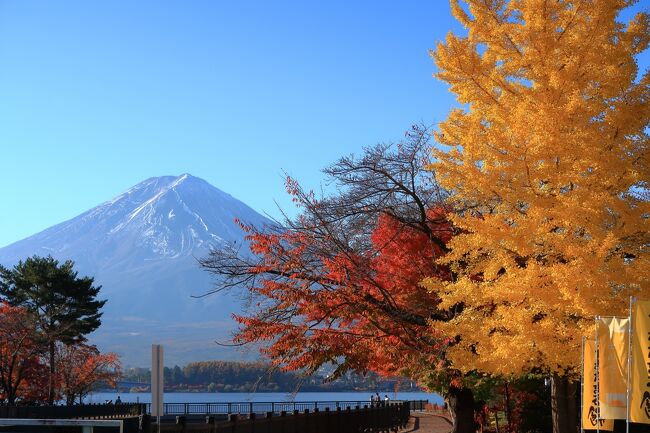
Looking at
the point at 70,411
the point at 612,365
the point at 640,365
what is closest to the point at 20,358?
the point at 70,411

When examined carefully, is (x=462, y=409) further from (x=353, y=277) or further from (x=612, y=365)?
(x=612, y=365)

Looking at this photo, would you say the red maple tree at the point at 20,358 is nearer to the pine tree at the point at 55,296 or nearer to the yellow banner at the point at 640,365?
the pine tree at the point at 55,296

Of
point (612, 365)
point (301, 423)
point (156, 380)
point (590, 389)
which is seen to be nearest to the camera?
point (156, 380)

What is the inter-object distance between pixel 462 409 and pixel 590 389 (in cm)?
981

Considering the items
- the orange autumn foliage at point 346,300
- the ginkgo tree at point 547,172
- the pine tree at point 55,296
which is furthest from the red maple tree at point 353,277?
the pine tree at point 55,296

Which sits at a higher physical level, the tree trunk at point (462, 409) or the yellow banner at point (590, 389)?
the yellow banner at point (590, 389)

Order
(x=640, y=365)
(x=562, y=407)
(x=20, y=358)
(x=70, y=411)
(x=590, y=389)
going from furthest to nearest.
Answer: (x=20, y=358) → (x=70, y=411) → (x=562, y=407) → (x=590, y=389) → (x=640, y=365)

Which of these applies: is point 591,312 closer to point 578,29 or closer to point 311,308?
point 578,29

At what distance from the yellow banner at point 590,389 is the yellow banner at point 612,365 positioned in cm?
70

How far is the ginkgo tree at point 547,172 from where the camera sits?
51.3ft

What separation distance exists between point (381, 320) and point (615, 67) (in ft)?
30.9

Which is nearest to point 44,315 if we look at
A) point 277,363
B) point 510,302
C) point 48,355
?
point 48,355

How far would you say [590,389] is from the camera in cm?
1606

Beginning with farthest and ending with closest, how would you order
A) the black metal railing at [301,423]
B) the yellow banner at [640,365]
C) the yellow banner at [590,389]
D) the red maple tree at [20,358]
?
the red maple tree at [20,358]
the black metal railing at [301,423]
the yellow banner at [590,389]
the yellow banner at [640,365]
